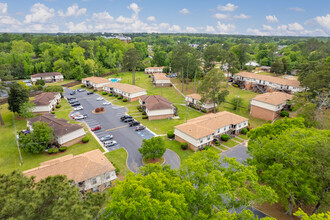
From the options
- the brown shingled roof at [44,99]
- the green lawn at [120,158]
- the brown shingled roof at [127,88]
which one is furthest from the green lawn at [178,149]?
the brown shingled roof at [44,99]

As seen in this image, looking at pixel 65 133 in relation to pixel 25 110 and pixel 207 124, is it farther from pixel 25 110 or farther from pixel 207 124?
pixel 207 124

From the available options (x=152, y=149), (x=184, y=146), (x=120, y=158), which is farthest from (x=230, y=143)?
(x=120, y=158)

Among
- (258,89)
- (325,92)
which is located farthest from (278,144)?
(258,89)

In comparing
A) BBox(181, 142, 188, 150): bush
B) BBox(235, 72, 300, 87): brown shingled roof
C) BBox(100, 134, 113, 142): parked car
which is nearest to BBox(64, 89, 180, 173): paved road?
BBox(100, 134, 113, 142): parked car

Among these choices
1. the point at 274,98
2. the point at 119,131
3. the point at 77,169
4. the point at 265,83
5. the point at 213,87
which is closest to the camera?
the point at 77,169

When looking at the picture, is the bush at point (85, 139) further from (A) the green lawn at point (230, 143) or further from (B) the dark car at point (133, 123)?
(A) the green lawn at point (230, 143)

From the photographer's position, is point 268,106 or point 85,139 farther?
point 268,106

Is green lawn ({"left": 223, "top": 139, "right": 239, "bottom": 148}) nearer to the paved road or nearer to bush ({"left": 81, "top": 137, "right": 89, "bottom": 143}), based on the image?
the paved road
